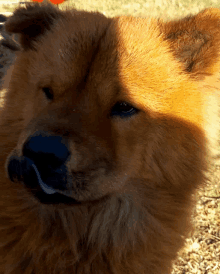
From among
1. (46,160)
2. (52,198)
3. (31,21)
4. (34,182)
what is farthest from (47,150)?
(31,21)

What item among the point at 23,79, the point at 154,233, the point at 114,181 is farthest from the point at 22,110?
the point at 154,233

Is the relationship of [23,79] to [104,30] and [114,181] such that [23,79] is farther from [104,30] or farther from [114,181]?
[114,181]

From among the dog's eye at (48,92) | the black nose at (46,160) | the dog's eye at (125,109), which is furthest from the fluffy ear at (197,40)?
the black nose at (46,160)

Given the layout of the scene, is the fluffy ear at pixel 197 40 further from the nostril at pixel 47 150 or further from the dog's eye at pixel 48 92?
the nostril at pixel 47 150

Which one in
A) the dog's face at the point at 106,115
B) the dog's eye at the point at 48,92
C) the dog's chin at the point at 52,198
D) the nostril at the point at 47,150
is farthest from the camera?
the dog's eye at the point at 48,92

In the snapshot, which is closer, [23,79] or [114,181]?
[114,181]

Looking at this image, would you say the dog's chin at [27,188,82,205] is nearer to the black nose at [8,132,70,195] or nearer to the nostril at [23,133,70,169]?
the black nose at [8,132,70,195]

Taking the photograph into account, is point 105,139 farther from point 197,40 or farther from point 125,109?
point 197,40

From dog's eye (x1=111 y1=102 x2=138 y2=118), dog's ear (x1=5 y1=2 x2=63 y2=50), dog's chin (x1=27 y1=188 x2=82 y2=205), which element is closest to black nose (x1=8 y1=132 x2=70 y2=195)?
dog's chin (x1=27 y1=188 x2=82 y2=205)
